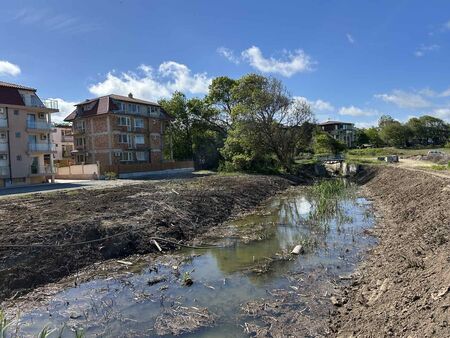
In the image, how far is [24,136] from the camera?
3994 centimetres

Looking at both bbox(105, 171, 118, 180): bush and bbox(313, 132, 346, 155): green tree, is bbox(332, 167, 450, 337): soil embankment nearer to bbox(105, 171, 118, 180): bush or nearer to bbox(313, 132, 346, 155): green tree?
bbox(105, 171, 118, 180): bush

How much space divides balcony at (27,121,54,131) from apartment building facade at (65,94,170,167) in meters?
9.82

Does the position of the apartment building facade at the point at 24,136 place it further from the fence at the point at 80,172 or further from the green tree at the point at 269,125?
the green tree at the point at 269,125

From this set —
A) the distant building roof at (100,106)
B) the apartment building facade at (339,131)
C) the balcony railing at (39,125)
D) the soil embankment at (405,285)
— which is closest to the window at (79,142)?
the distant building roof at (100,106)

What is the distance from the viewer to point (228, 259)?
45.6 ft

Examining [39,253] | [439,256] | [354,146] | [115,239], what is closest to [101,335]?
[39,253]

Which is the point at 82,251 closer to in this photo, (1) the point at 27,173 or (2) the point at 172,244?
(2) the point at 172,244

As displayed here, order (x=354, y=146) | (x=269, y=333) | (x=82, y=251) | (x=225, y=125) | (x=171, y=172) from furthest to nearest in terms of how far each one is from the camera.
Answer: (x=354, y=146)
(x=225, y=125)
(x=171, y=172)
(x=82, y=251)
(x=269, y=333)

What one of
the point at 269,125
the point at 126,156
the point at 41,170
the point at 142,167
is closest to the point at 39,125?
the point at 41,170

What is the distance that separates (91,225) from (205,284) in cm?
663

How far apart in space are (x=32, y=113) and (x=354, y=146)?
101m

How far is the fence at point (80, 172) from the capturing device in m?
43.1

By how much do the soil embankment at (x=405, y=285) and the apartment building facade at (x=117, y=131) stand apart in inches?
1670

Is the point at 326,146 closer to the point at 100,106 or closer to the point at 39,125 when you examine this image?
the point at 100,106
